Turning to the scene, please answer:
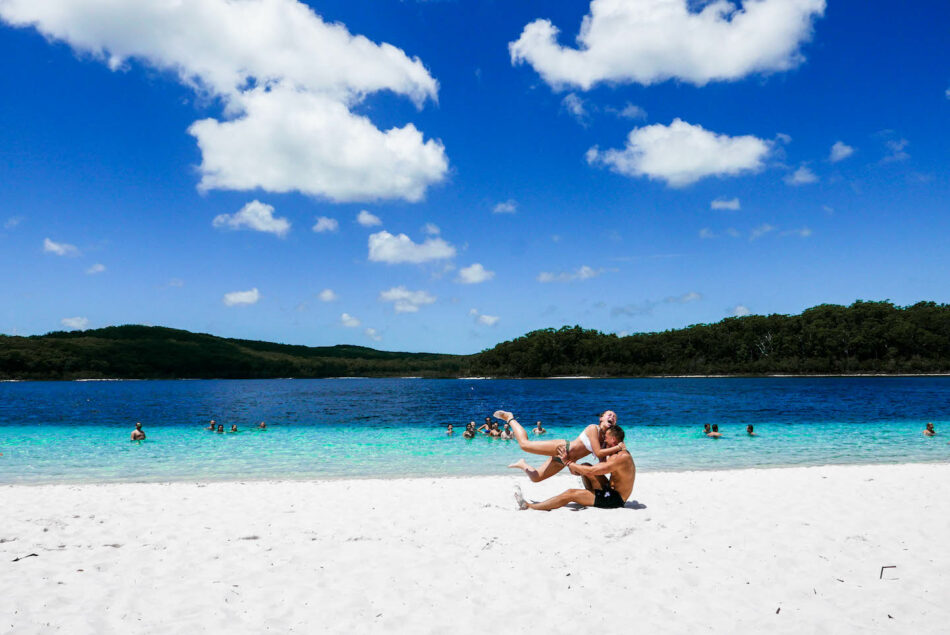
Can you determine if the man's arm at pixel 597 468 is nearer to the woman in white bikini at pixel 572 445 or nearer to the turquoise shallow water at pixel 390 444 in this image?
the woman in white bikini at pixel 572 445

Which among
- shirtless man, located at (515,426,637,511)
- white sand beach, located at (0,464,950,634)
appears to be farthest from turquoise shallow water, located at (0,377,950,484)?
shirtless man, located at (515,426,637,511)

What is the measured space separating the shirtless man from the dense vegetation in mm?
149738

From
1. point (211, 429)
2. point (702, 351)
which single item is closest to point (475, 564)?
point (211, 429)

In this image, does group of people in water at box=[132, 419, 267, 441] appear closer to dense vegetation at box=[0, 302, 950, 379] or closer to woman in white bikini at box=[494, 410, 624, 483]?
woman in white bikini at box=[494, 410, 624, 483]

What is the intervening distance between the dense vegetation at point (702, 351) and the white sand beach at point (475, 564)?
14984cm

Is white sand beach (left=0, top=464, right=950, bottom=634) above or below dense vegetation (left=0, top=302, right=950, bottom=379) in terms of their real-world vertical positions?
below

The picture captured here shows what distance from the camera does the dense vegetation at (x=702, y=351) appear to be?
135 metres

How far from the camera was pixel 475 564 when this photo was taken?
7062mm

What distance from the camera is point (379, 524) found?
9109 mm

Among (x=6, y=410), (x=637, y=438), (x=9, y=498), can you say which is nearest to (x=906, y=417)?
(x=637, y=438)

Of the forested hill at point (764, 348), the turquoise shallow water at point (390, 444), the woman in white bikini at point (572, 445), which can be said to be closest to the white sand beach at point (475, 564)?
the woman in white bikini at point (572, 445)

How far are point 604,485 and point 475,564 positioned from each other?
373 cm

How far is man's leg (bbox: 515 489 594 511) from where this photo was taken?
9.66 metres

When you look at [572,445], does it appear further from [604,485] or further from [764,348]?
[764,348]
